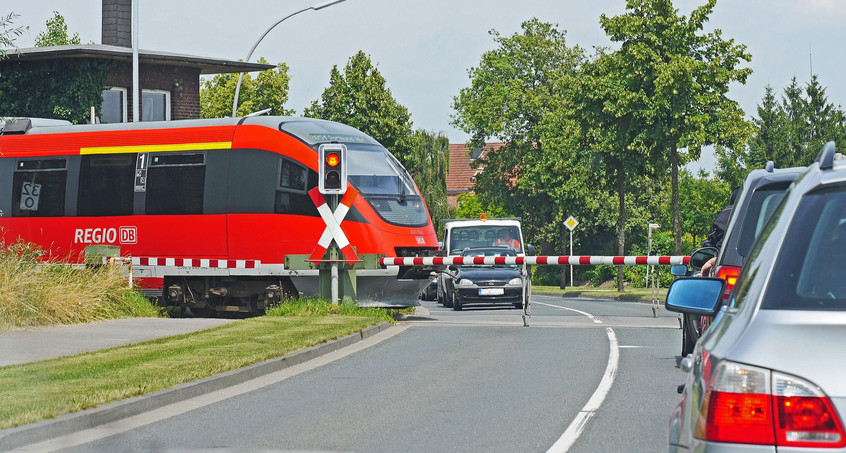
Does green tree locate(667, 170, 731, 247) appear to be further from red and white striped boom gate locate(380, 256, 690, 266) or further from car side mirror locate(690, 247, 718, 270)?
car side mirror locate(690, 247, 718, 270)

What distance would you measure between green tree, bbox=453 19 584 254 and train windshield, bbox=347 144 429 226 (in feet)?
129

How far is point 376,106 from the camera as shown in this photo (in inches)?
2072

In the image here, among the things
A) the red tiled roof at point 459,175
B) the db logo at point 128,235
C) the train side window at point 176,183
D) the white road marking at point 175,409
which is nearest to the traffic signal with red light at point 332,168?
the train side window at point 176,183

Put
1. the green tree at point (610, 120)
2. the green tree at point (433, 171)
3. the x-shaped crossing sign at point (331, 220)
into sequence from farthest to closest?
the green tree at point (433, 171) < the green tree at point (610, 120) < the x-shaped crossing sign at point (331, 220)

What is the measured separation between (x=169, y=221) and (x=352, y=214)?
3.95 metres

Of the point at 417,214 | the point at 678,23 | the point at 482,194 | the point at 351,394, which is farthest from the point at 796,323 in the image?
the point at 482,194

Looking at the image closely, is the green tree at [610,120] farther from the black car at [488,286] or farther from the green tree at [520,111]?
the green tree at [520,111]

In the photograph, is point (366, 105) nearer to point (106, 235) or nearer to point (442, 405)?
point (106, 235)

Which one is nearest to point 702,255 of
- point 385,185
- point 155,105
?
point 385,185

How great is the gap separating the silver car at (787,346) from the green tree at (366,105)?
48.8 m

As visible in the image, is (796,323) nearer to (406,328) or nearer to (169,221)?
(406,328)

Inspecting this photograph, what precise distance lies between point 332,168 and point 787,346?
1624 cm

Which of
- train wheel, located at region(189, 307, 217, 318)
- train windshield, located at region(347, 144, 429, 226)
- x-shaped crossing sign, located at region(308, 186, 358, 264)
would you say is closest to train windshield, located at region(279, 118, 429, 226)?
train windshield, located at region(347, 144, 429, 226)

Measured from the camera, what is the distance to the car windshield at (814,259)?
11.3 ft
